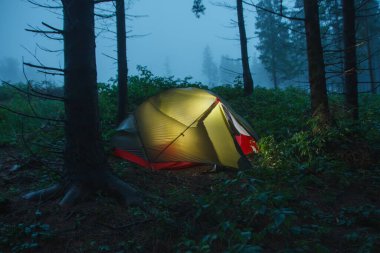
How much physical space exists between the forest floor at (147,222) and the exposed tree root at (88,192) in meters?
0.12

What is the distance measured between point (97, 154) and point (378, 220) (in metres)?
4.07

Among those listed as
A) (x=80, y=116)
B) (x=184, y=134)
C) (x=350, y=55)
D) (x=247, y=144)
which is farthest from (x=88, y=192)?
(x=350, y=55)

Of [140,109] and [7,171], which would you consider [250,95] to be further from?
[7,171]

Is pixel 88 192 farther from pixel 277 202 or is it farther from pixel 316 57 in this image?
pixel 316 57

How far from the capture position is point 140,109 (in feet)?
28.5

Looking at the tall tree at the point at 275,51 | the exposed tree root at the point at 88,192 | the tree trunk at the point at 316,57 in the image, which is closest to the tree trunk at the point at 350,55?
the tree trunk at the point at 316,57

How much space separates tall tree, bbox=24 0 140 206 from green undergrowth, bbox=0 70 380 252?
51cm

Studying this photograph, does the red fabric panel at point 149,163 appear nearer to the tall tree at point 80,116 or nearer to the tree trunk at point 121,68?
the tall tree at point 80,116

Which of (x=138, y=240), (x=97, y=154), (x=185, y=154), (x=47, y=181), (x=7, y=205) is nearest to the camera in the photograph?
(x=138, y=240)

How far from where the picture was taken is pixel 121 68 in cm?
1066

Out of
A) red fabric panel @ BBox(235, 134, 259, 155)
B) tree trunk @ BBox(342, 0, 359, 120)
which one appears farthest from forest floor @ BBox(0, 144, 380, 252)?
tree trunk @ BBox(342, 0, 359, 120)

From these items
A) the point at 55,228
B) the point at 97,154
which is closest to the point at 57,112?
the point at 97,154

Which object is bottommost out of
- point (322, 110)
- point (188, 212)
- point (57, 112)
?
point (188, 212)

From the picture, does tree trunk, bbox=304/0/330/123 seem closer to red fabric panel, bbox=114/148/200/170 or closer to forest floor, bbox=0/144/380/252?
forest floor, bbox=0/144/380/252
